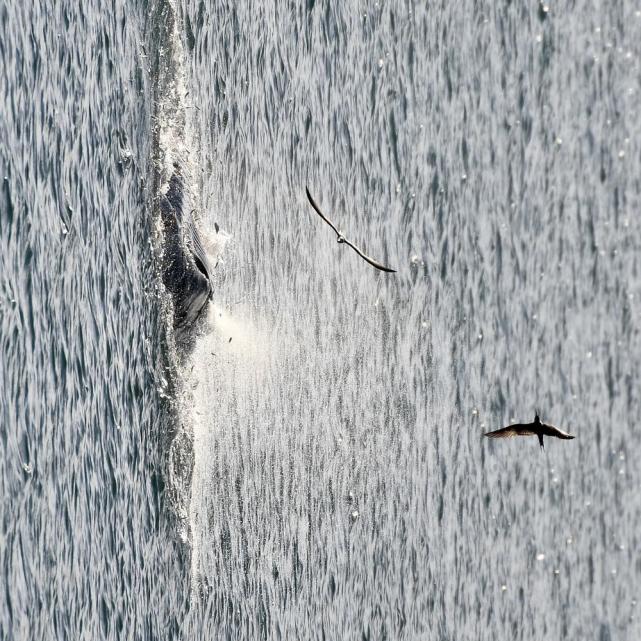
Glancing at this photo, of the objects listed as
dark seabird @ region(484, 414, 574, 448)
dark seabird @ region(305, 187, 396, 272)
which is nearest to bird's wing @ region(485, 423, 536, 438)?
dark seabird @ region(484, 414, 574, 448)

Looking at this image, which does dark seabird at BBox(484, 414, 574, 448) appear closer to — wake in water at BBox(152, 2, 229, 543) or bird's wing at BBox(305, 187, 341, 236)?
bird's wing at BBox(305, 187, 341, 236)

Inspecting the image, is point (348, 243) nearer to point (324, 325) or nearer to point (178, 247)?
point (324, 325)

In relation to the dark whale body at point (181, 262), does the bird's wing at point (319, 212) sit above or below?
above

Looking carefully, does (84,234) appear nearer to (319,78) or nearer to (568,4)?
(319,78)

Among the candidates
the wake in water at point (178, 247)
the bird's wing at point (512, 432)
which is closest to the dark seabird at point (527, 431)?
the bird's wing at point (512, 432)

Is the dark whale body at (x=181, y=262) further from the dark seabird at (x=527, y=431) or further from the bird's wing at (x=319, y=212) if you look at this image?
the dark seabird at (x=527, y=431)
